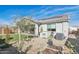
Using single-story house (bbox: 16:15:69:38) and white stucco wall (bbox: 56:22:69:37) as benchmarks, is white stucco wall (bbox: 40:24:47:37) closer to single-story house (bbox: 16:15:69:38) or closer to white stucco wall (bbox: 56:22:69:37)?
single-story house (bbox: 16:15:69:38)

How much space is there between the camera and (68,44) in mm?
2135

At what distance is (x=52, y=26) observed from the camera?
7.04 ft

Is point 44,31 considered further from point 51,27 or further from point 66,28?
point 66,28

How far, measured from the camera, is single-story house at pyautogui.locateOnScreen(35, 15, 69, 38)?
7.00 ft

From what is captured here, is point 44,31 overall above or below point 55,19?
below

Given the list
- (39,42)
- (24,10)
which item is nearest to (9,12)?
(24,10)

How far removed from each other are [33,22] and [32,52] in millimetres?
273

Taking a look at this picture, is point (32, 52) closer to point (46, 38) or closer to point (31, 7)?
point (46, 38)

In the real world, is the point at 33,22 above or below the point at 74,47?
above

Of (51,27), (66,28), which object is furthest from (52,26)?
(66,28)

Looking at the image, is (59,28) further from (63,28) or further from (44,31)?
(44,31)

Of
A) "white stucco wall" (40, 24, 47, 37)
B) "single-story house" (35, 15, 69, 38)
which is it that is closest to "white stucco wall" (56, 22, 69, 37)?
"single-story house" (35, 15, 69, 38)

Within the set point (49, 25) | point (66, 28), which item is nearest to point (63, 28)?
point (66, 28)
